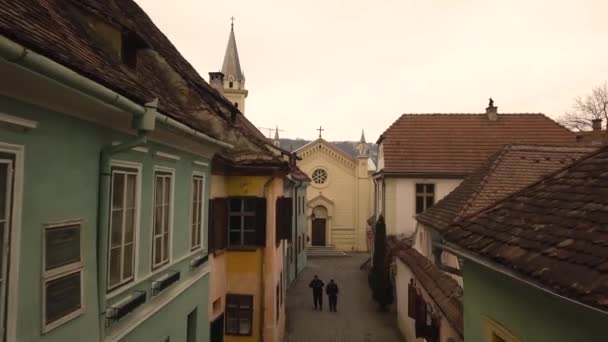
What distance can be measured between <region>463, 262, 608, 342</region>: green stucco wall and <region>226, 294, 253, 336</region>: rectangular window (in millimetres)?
7138

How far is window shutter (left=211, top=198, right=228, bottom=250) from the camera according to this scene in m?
10.4

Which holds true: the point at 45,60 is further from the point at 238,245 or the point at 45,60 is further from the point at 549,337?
the point at 238,245

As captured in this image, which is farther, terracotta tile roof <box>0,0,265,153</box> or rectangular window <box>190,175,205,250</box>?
rectangular window <box>190,175,205,250</box>

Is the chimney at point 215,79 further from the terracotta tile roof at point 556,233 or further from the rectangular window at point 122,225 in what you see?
the terracotta tile roof at point 556,233

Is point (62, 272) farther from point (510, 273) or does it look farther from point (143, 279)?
point (510, 273)

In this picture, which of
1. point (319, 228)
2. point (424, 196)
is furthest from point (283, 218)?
point (319, 228)

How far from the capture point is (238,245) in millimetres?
12344

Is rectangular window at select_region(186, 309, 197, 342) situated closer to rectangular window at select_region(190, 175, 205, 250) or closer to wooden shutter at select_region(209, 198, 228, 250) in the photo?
rectangular window at select_region(190, 175, 205, 250)

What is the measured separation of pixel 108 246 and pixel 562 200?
527cm

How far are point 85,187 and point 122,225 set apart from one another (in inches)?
40.0

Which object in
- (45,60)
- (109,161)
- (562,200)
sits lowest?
(562,200)

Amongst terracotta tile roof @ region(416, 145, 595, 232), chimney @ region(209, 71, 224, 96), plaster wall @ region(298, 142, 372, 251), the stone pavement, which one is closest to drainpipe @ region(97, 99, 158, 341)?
terracotta tile roof @ region(416, 145, 595, 232)

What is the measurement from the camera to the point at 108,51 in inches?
263

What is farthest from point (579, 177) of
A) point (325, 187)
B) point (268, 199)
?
point (325, 187)
